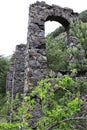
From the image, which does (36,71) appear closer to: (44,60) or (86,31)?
(44,60)

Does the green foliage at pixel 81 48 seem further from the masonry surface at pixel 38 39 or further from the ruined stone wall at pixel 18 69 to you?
the ruined stone wall at pixel 18 69

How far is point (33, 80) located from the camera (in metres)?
11.7

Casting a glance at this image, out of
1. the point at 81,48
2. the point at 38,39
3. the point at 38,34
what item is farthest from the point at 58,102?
the point at 38,34

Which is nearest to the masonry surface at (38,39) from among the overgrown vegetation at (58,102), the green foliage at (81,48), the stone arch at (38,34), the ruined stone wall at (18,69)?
the stone arch at (38,34)

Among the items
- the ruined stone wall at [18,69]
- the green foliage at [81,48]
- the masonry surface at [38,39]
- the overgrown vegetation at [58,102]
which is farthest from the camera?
the ruined stone wall at [18,69]

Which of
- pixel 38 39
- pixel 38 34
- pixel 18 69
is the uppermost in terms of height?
pixel 38 34

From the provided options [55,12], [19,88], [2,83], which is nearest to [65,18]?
[55,12]

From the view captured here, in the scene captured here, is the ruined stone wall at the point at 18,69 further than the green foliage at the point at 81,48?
Yes

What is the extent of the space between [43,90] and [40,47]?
5675 millimetres

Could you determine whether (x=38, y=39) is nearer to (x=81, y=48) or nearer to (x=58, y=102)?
(x=81, y=48)

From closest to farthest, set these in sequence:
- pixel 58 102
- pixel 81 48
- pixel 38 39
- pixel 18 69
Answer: pixel 58 102 → pixel 81 48 → pixel 38 39 → pixel 18 69

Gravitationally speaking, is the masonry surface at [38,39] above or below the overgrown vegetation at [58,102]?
above

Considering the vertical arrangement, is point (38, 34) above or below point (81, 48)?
above

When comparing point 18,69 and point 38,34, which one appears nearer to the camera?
point 38,34
